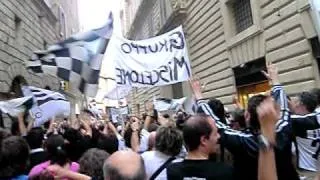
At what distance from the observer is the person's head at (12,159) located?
3562 mm

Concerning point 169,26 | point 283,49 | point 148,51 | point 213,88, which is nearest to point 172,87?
point 169,26

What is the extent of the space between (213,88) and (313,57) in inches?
310

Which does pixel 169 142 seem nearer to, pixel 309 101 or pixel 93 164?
pixel 93 164

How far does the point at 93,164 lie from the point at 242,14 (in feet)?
43.0

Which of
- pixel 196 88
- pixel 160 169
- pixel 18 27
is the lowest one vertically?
pixel 160 169

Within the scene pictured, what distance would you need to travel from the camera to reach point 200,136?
319cm

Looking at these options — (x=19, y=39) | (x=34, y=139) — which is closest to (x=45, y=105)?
(x=34, y=139)

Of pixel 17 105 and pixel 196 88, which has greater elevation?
pixel 17 105

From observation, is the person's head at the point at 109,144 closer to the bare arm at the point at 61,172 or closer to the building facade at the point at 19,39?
the bare arm at the point at 61,172

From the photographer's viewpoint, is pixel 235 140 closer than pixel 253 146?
No

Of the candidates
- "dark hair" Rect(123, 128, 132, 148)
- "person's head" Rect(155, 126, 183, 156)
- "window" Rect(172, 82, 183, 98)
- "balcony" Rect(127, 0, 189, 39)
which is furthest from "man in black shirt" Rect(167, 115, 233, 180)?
"window" Rect(172, 82, 183, 98)

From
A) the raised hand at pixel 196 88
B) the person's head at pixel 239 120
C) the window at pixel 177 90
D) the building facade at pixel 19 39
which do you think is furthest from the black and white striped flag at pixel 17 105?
the window at pixel 177 90

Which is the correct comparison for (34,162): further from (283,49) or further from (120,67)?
(283,49)

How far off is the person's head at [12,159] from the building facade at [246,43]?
18.4 feet
